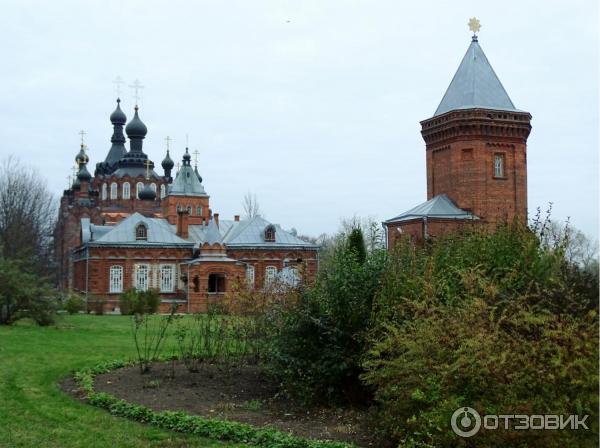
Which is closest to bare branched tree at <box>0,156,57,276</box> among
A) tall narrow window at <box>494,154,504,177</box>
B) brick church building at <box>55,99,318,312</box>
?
brick church building at <box>55,99,318,312</box>

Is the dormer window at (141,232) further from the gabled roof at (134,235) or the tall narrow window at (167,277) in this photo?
the tall narrow window at (167,277)

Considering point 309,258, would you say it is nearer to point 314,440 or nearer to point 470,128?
point 470,128

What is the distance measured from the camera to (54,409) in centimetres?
946

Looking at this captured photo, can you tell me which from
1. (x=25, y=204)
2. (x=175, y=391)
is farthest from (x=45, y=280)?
(x=25, y=204)

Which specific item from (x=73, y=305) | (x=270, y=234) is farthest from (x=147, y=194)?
(x=73, y=305)

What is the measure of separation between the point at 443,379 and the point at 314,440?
1.59 m

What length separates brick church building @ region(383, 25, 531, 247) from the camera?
106 feet

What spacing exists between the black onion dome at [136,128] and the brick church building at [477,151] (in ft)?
107

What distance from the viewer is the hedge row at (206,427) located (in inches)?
297

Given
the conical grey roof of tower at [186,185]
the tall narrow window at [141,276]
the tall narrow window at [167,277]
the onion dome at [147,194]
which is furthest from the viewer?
the onion dome at [147,194]

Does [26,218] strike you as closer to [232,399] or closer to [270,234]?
[270,234]

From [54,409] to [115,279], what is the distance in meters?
32.1

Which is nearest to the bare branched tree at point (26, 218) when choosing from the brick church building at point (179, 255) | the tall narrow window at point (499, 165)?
the brick church building at point (179, 255)

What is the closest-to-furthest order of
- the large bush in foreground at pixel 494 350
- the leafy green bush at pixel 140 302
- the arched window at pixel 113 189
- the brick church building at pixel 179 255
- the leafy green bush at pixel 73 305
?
the large bush in foreground at pixel 494 350
the leafy green bush at pixel 73 305
the leafy green bush at pixel 140 302
the brick church building at pixel 179 255
the arched window at pixel 113 189
